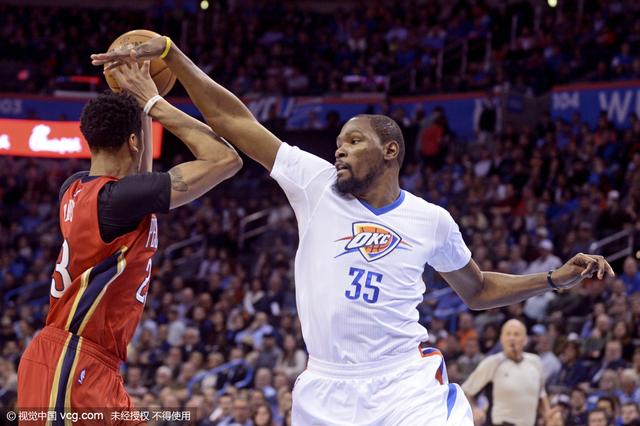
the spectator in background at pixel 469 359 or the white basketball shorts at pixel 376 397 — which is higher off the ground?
the white basketball shorts at pixel 376 397

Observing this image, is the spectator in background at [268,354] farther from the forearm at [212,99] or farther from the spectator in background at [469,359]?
the forearm at [212,99]

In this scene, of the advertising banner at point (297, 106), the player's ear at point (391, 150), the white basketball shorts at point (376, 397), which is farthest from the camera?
the advertising banner at point (297, 106)

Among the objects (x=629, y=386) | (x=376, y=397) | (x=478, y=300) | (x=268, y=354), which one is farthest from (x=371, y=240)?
(x=268, y=354)

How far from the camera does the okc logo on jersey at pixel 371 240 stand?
4711 millimetres

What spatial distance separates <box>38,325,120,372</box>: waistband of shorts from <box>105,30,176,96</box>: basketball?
1212 millimetres

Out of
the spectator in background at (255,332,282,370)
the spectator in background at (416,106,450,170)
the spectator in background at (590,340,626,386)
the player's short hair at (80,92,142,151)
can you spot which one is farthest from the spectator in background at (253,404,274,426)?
the spectator in background at (416,106,450,170)

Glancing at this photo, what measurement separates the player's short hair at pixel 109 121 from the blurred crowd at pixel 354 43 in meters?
15.0

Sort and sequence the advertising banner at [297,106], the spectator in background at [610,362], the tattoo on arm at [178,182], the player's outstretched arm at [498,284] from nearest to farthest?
the tattoo on arm at [178,182] < the player's outstretched arm at [498,284] < the spectator in background at [610,362] < the advertising banner at [297,106]

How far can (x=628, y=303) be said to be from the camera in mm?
12414

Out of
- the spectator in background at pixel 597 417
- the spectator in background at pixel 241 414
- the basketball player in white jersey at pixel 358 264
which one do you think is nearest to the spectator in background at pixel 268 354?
the spectator in background at pixel 241 414

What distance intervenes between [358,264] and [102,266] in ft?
3.82

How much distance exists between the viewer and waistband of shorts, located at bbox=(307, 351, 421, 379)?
4.63m

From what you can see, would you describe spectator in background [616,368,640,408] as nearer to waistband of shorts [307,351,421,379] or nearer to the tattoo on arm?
waistband of shorts [307,351,421,379]

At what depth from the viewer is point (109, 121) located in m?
4.42
